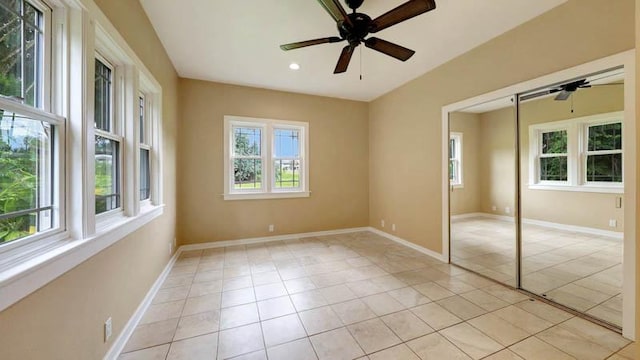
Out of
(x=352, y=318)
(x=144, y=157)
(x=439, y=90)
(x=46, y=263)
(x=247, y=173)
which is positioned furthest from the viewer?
(x=247, y=173)

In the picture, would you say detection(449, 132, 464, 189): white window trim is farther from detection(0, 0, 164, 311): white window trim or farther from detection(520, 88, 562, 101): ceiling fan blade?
detection(0, 0, 164, 311): white window trim

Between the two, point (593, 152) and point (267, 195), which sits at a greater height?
point (593, 152)

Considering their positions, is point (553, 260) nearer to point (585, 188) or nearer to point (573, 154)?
point (585, 188)

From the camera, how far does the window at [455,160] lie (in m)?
3.47

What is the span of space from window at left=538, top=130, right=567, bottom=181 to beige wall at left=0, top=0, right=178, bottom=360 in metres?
4.11

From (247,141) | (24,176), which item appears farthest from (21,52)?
(247,141)

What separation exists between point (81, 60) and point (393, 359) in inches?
108

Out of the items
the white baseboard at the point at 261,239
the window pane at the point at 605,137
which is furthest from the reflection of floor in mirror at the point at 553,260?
the white baseboard at the point at 261,239

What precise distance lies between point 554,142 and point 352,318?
286 cm

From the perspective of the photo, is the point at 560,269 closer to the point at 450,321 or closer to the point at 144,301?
the point at 450,321

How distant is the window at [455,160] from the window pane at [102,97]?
3919 mm

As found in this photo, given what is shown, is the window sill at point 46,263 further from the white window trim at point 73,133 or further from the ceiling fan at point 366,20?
the ceiling fan at point 366,20

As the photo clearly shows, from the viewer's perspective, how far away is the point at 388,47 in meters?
2.31

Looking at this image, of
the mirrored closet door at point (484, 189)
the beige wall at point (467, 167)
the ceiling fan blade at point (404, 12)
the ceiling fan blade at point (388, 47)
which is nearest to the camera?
the ceiling fan blade at point (404, 12)
